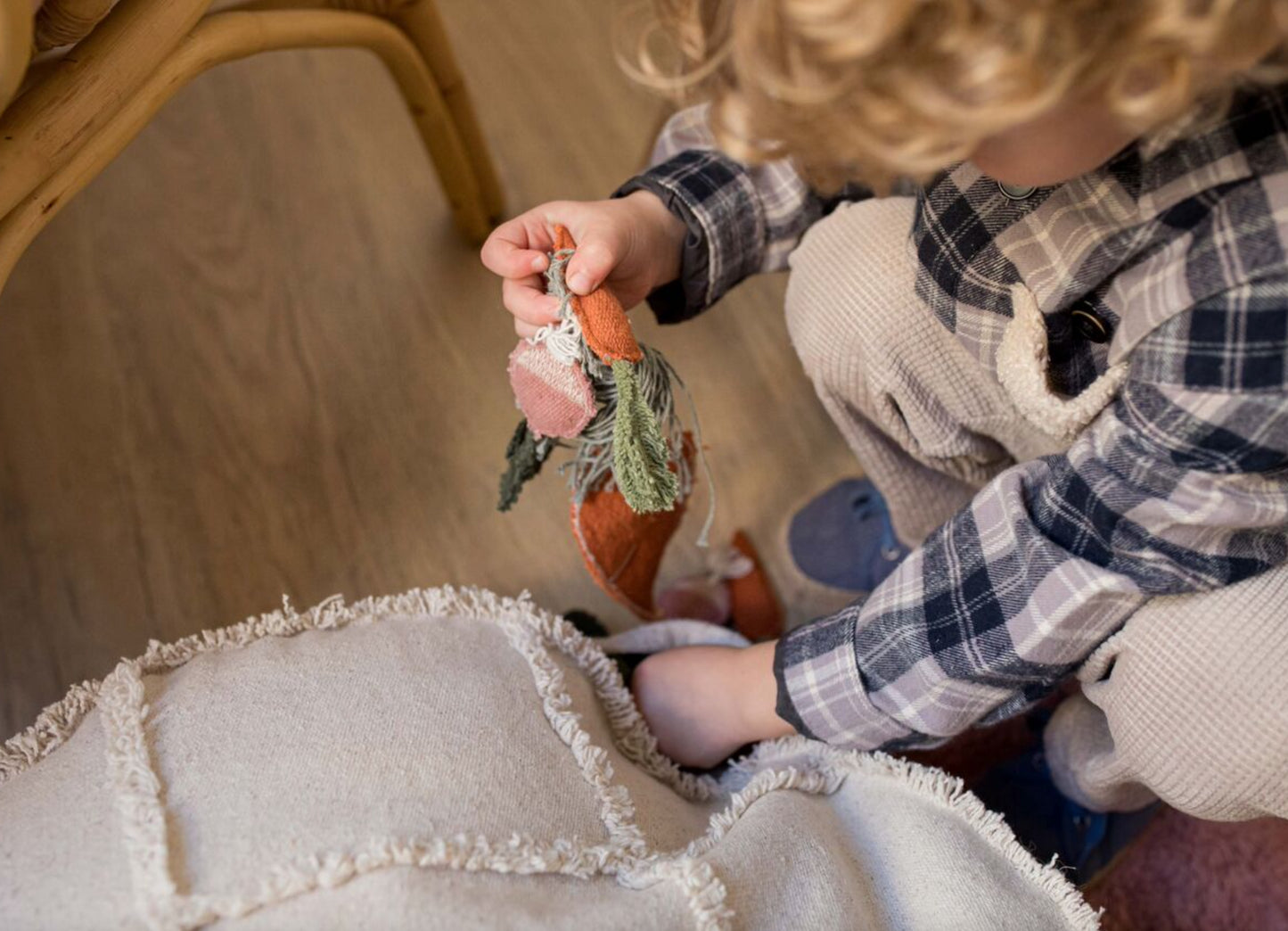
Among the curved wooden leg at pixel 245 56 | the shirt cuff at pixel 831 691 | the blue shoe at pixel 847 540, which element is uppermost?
the curved wooden leg at pixel 245 56

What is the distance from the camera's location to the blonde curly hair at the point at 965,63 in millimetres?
393

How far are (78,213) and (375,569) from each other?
1.75 ft

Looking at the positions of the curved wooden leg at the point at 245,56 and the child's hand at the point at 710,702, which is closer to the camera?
the curved wooden leg at the point at 245,56

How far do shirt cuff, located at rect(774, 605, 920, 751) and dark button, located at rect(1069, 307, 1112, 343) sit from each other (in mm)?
220

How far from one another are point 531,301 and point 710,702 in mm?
303

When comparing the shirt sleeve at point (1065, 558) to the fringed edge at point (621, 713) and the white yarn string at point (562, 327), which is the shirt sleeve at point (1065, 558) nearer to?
the fringed edge at point (621, 713)

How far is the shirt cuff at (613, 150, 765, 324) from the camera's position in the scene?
2.30ft

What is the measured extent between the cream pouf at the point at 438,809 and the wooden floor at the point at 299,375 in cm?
27

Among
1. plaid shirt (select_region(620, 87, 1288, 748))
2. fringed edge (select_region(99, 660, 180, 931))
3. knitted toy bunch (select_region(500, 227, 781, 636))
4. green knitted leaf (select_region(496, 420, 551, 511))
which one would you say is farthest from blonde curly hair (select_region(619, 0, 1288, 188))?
fringed edge (select_region(99, 660, 180, 931))

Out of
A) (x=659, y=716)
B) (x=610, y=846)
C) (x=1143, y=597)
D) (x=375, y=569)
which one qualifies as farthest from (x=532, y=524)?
(x=1143, y=597)

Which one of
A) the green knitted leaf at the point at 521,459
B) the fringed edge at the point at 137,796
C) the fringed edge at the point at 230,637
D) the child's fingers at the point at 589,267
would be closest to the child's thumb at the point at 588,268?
the child's fingers at the point at 589,267

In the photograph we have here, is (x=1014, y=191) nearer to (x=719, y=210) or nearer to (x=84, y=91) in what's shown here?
(x=719, y=210)

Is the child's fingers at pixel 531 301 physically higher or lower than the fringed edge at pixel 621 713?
higher

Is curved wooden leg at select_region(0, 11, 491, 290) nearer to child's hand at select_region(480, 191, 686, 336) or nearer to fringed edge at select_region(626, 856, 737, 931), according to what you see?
child's hand at select_region(480, 191, 686, 336)
